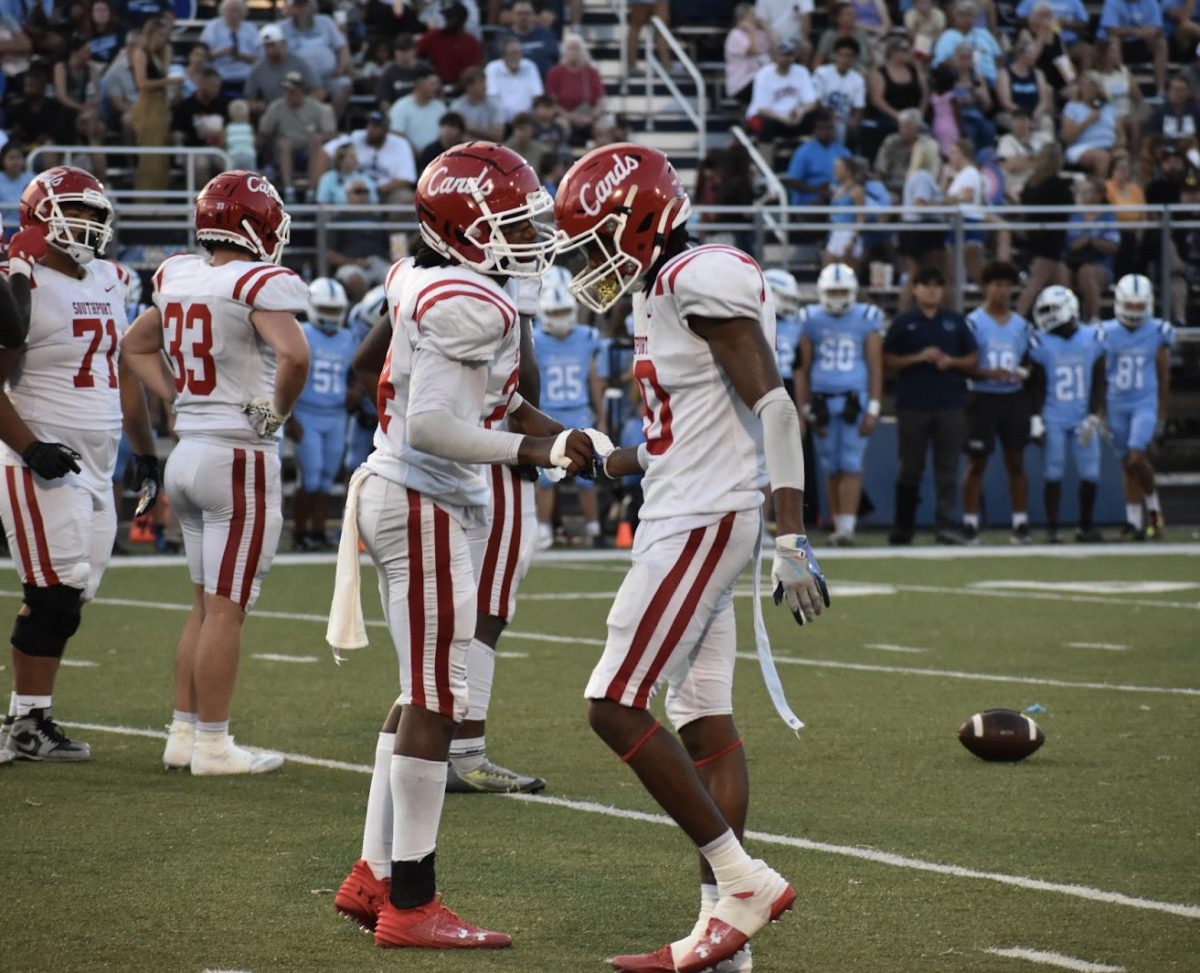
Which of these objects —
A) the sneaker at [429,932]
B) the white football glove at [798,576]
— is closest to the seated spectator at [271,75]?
the sneaker at [429,932]

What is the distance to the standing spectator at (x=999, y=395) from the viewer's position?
49.5 feet

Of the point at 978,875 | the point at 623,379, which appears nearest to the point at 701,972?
the point at 978,875

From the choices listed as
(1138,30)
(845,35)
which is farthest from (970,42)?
(1138,30)

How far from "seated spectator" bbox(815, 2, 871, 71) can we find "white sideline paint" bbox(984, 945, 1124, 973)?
1530 cm

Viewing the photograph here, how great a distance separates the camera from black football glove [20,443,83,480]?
6426 millimetres

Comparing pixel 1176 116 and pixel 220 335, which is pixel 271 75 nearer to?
pixel 1176 116

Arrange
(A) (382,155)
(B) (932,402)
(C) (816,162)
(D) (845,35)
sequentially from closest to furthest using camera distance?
1. (B) (932,402)
2. (A) (382,155)
3. (C) (816,162)
4. (D) (845,35)

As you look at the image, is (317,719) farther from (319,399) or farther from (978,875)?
(319,399)

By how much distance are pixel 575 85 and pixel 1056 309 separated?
17.4 feet

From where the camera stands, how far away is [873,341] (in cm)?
1502

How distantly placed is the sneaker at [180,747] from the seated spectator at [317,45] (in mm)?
11844

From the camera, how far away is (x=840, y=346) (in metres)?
15.0

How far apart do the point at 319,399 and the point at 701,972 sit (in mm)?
10587

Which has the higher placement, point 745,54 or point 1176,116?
point 745,54
